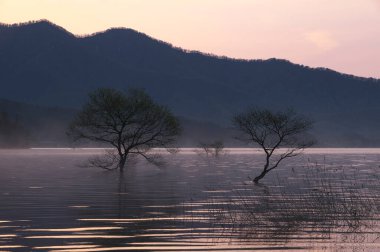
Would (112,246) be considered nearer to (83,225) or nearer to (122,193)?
(83,225)

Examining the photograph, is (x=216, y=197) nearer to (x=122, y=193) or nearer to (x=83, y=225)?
(x=122, y=193)

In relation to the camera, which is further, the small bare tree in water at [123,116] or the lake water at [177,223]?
the small bare tree in water at [123,116]

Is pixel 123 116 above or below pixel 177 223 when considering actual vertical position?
above

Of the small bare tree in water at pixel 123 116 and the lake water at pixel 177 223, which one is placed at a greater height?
the small bare tree in water at pixel 123 116

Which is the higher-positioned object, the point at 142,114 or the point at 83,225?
the point at 142,114

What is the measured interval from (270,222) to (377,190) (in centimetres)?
2324

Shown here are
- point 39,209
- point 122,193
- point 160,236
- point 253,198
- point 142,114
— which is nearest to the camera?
point 160,236

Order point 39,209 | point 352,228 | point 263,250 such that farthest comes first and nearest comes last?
point 39,209 → point 352,228 → point 263,250

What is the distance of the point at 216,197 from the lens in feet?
154

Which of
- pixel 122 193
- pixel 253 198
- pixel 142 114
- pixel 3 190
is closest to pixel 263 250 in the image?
pixel 253 198

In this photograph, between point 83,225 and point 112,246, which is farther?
point 83,225

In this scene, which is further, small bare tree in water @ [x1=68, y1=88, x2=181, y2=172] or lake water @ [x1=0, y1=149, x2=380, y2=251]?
small bare tree in water @ [x1=68, y1=88, x2=181, y2=172]

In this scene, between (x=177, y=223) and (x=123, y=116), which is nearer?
(x=177, y=223)

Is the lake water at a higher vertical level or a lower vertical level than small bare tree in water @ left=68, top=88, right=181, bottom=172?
lower
